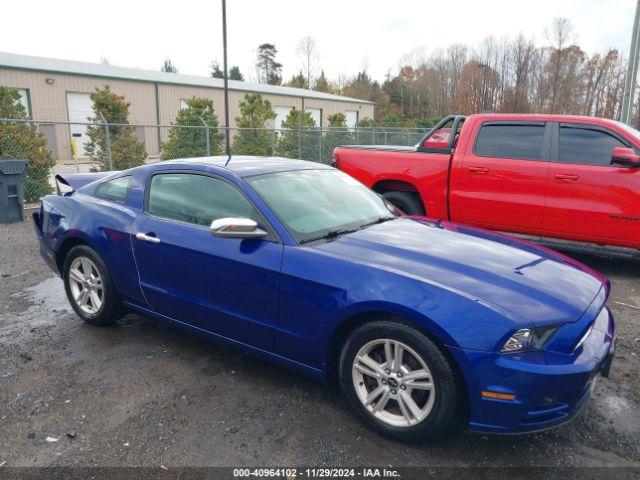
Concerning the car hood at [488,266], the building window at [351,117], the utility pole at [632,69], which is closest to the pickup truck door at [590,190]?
the car hood at [488,266]

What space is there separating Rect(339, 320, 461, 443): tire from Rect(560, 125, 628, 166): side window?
14.2 feet

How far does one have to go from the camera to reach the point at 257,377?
3.38 metres

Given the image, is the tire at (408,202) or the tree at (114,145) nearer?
the tire at (408,202)

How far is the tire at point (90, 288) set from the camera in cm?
402

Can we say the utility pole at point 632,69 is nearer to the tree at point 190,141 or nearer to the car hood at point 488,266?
the car hood at point 488,266

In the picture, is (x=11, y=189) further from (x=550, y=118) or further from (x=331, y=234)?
(x=550, y=118)

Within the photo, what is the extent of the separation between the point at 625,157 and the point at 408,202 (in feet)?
8.37

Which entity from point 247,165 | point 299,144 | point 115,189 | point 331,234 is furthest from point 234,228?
point 299,144

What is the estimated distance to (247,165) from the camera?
145 inches

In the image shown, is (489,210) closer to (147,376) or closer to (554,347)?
(554,347)

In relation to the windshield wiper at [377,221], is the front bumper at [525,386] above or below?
below

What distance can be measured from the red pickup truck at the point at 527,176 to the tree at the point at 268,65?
2778 inches

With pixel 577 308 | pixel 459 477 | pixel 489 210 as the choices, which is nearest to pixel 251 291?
pixel 459 477

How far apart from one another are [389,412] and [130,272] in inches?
89.2
